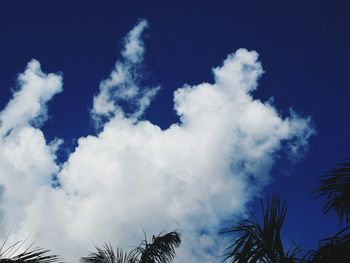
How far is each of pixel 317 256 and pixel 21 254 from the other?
10.5 ft

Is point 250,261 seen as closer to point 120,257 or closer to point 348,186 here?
point 348,186

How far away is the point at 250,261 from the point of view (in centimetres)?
389

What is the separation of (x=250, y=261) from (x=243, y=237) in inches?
14.5

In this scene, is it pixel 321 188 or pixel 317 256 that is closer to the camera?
pixel 317 256

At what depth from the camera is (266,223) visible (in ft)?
13.6

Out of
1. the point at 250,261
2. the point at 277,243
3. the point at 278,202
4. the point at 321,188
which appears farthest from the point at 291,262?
the point at 321,188

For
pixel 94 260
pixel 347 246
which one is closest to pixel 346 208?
pixel 347 246

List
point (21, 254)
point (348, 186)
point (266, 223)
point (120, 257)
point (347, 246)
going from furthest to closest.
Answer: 1. point (120, 257)
2. point (266, 223)
3. point (348, 186)
4. point (21, 254)
5. point (347, 246)

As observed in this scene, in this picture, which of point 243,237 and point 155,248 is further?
point 155,248

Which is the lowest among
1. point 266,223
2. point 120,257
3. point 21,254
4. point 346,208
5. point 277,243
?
point 21,254

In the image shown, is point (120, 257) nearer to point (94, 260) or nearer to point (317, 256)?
point (94, 260)

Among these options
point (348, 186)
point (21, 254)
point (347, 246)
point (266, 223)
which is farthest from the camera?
point (266, 223)

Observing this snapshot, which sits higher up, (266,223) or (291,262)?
(266,223)

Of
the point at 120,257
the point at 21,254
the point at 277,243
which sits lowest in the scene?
the point at 21,254
